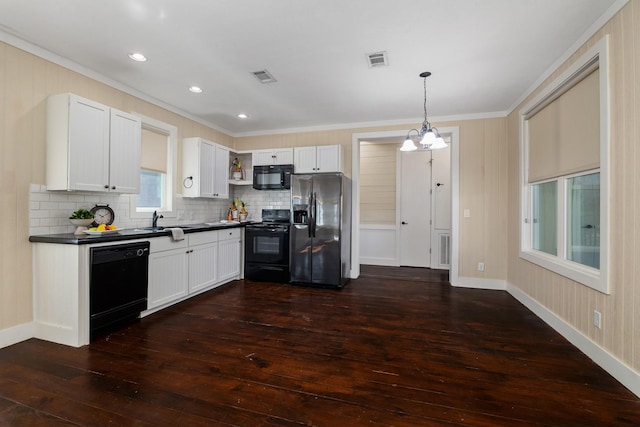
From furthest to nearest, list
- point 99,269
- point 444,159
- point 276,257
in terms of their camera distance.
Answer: point 444,159 < point 276,257 < point 99,269

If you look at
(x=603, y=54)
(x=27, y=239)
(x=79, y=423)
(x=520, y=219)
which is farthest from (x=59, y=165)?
(x=520, y=219)

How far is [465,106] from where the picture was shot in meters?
4.04

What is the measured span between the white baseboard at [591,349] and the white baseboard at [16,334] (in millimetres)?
4752

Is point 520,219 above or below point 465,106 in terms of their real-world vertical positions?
below

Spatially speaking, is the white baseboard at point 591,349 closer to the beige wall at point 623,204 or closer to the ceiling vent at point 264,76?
the beige wall at point 623,204

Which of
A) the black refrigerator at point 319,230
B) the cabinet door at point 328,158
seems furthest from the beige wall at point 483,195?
the black refrigerator at point 319,230

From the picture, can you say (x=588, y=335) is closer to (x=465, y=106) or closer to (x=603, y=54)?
(x=603, y=54)

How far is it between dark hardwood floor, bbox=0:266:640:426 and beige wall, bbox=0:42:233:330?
477mm

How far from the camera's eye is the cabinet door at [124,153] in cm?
296

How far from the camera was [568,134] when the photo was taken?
2.76m

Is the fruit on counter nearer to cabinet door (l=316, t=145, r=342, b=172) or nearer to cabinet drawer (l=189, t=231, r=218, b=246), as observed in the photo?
cabinet drawer (l=189, t=231, r=218, b=246)

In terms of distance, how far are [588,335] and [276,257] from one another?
3740 mm

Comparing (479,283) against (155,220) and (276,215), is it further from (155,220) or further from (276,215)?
(155,220)

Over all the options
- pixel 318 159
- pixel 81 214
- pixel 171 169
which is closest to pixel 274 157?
pixel 318 159
